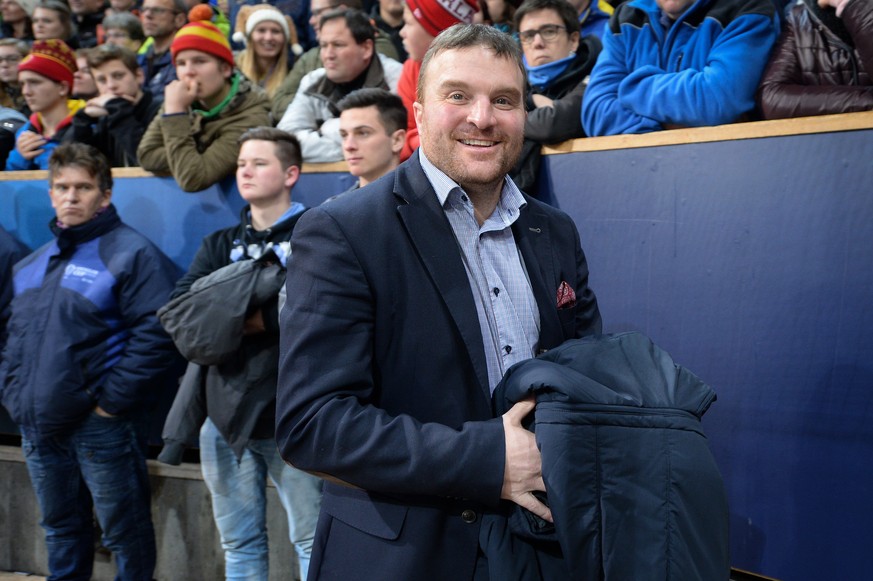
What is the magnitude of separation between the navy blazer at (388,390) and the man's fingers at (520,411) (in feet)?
0.10

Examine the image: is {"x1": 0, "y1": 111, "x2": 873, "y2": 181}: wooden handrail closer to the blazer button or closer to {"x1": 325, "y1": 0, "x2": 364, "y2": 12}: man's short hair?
the blazer button

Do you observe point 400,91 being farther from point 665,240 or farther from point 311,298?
point 311,298

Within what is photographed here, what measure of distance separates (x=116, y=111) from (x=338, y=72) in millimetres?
1386

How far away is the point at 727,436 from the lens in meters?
2.94

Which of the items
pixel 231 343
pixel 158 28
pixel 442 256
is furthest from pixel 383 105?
pixel 158 28

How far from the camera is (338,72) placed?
452 cm

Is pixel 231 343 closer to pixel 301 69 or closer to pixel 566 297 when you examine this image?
pixel 566 297

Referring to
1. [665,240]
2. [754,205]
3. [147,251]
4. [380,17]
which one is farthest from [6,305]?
[754,205]

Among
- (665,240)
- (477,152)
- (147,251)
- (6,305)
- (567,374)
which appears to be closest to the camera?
(567,374)

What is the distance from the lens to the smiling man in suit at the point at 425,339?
1588 mm

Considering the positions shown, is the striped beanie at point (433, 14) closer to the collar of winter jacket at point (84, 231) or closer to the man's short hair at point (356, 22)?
the man's short hair at point (356, 22)

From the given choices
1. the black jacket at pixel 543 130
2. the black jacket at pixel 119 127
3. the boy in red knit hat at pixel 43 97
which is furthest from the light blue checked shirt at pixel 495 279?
the boy in red knit hat at pixel 43 97

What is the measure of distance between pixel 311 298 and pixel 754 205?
5.58 feet

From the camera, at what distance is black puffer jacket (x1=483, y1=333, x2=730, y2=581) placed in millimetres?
1509
